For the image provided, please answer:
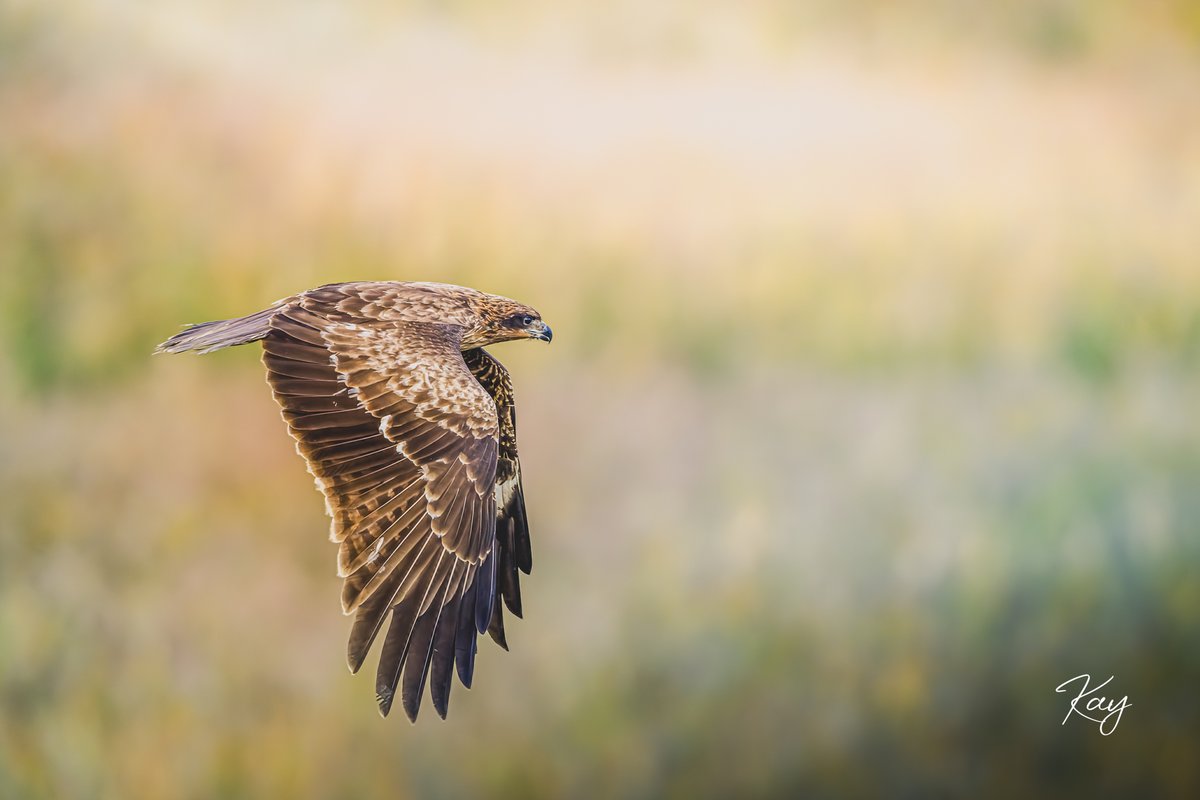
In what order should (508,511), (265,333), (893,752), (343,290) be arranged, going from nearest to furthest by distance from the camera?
(265,333)
(343,290)
(508,511)
(893,752)

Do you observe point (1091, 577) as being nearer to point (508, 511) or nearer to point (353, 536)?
point (508, 511)

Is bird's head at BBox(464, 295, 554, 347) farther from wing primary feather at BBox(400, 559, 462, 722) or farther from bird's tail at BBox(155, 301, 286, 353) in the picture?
wing primary feather at BBox(400, 559, 462, 722)

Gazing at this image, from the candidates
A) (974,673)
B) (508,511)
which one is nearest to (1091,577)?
(974,673)

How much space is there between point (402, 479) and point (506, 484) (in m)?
1.27

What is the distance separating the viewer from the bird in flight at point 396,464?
5.25m

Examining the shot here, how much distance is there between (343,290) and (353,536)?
132 centimetres

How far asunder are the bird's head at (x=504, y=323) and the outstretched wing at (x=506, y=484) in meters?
0.16

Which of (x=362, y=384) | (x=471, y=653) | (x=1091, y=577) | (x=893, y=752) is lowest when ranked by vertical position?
(x=893, y=752)

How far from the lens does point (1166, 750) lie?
950 inches

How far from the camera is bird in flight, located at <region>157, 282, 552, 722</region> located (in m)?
5.25

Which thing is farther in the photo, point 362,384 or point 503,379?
point 503,379
